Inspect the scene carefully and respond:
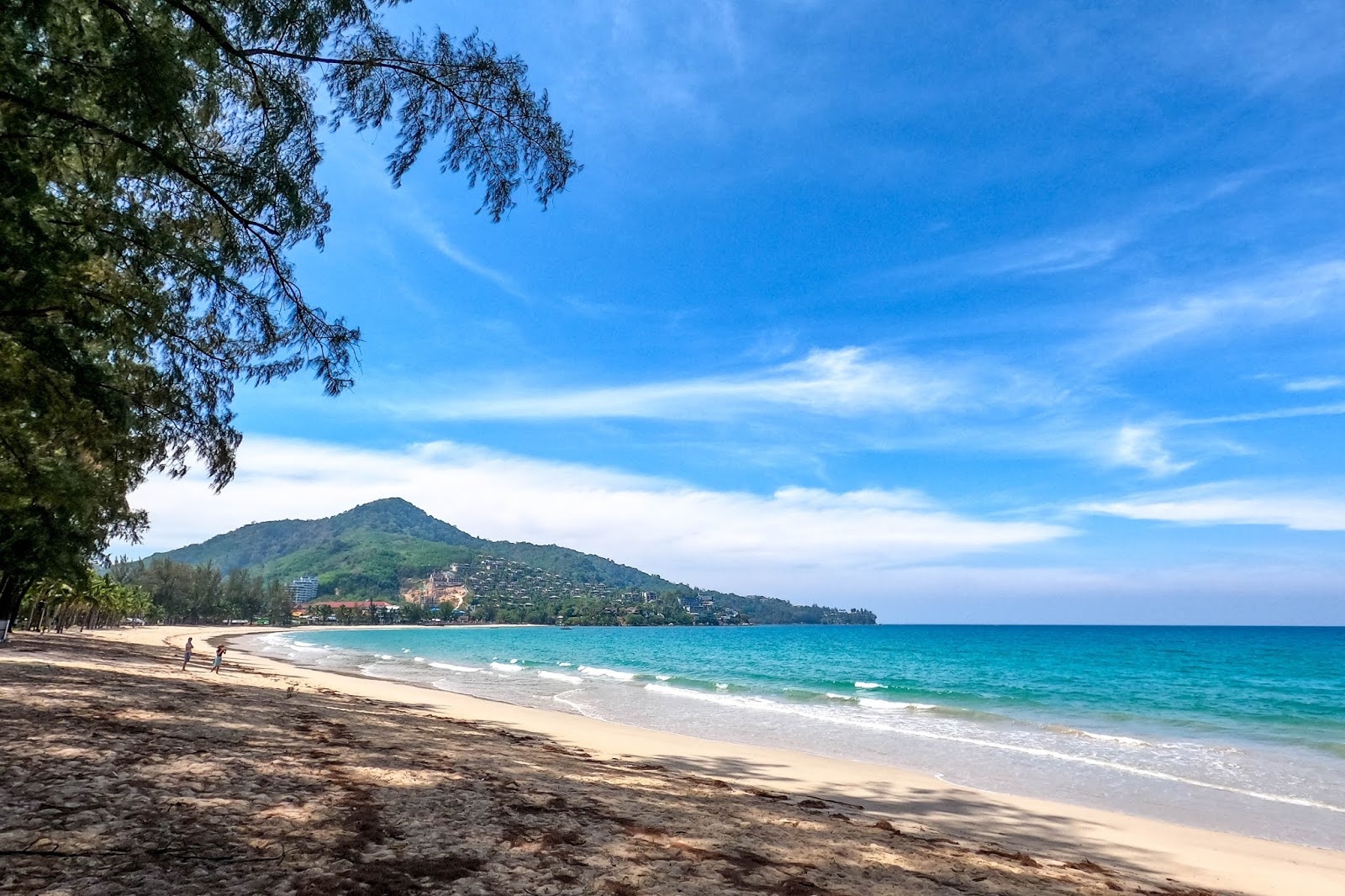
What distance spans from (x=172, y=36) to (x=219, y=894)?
20.0ft

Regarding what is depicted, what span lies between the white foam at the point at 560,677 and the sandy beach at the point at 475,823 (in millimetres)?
26270

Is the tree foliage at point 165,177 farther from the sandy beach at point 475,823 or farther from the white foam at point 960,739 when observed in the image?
the white foam at point 960,739

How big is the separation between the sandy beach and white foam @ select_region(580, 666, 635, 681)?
30.4m

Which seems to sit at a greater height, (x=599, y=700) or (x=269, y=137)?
(x=269, y=137)

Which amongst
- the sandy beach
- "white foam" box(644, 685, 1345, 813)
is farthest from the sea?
the sandy beach

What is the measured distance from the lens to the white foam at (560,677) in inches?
1528

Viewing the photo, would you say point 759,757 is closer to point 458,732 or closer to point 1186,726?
point 458,732

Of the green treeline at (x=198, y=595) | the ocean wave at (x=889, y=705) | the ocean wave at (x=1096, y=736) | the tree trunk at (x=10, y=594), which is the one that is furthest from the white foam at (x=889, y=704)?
the green treeline at (x=198, y=595)

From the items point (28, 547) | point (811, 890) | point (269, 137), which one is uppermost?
point (269, 137)

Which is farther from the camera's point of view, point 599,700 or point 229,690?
point 599,700

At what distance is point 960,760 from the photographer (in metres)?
16.6

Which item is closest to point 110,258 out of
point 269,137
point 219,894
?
point 269,137

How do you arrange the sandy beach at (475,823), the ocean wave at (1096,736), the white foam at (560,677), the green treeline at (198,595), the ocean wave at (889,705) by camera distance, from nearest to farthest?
the sandy beach at (475,823), the ocean wave at (1096,736), the ocean wave at (889,705), the white foam at (560,677), the green treeline at (198,595)

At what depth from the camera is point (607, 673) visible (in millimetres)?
46094
